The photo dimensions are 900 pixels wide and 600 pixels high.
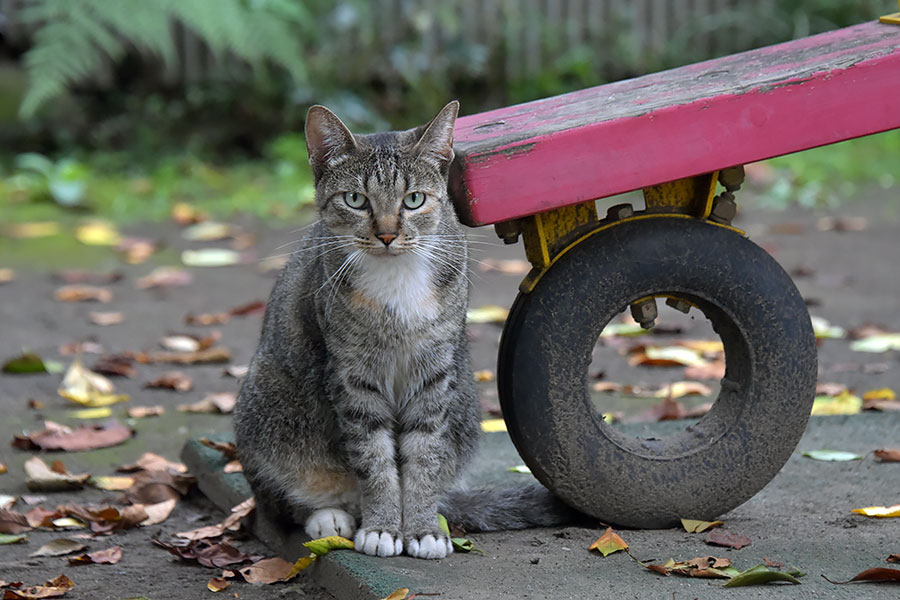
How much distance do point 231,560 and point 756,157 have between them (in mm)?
1624

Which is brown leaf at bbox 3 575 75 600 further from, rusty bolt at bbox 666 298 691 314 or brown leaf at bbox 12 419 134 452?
rusty bolt at bbox 666 298 691 314

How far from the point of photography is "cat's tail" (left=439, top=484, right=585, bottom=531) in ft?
9.26

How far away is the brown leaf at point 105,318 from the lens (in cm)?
501

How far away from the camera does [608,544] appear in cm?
260

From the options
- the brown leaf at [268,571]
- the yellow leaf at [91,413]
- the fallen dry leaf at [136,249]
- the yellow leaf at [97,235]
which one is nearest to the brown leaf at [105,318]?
the fallen dry leaf at [136,249]

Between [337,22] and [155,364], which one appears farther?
[337,22]

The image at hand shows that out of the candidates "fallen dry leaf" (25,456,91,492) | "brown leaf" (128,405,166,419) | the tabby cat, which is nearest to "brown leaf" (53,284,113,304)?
"brown leaf" (128,405,166,419)

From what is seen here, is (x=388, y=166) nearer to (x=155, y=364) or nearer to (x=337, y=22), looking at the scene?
(x=155, y=364)

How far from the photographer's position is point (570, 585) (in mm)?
2385

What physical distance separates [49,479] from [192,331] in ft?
5.62

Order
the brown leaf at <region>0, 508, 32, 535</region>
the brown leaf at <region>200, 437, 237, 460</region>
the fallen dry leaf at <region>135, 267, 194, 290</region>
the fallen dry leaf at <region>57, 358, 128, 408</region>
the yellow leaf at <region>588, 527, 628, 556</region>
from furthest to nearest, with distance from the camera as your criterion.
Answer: the fallen dry leaf at <region>135, 267, 194, 290</region> < the fallen dry leaf at <region>57, 358, 128, 408</region> < the brown leaf at <region>200, 437, 237, 460</region> < the brown leaf at <region>0, 508, 32, 535</region> < the yellow leaf at <region>588, 527, 628, 556</region>

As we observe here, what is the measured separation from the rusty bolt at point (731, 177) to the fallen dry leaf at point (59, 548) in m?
1.88

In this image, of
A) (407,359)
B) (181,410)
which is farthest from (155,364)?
(407,359)

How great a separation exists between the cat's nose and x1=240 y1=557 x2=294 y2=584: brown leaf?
0.84 metres
